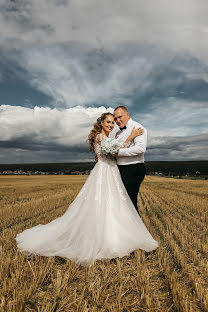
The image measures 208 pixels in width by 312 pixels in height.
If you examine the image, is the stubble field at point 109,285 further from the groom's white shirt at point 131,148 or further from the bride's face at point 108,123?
the bride's face at point 108,123

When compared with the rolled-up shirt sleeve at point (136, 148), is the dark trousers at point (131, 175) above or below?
below

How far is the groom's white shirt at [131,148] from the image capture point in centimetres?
480

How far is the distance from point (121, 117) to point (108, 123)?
1.16ft

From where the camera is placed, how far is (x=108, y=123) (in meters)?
5.19

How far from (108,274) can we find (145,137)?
2.99 meters

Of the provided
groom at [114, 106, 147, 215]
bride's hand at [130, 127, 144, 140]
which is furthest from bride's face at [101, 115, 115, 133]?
bride's hand at [130, 127, 144, 140]

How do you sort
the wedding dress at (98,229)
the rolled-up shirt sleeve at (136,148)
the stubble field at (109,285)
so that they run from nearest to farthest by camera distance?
the stubble field at (109,285), the wedding dress at (98,229), the rolled-up shirt sleeve at (136,148)

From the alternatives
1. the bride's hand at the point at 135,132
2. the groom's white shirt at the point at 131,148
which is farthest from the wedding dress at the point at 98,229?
the bride's hand at the point at 135,132

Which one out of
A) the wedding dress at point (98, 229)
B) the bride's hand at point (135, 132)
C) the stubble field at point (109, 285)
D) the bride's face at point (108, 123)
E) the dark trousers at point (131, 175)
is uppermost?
the bride's face at point (108, 123)

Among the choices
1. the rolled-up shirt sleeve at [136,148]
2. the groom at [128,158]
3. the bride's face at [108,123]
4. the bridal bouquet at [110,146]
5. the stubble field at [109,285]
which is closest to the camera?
the stubble field at [109,285]

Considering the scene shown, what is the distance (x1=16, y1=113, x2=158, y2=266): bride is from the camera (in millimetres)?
4098

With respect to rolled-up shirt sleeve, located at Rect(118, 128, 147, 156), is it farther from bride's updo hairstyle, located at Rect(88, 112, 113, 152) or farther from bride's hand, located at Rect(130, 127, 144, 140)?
bride's updo hairstyle, located at Rect(88, 112, 113, 152)

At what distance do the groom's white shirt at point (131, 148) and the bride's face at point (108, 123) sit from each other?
305mm

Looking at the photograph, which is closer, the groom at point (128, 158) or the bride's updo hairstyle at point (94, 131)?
the groom at point (128, 158)
